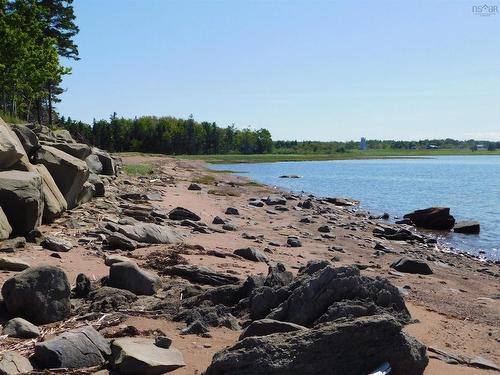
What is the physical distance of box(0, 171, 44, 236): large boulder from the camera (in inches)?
407

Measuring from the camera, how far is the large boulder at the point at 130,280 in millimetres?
8039

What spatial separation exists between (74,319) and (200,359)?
1951 millimetres

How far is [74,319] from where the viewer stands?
6742mm

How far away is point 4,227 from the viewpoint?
32.2ft

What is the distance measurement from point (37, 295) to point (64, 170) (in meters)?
8.13

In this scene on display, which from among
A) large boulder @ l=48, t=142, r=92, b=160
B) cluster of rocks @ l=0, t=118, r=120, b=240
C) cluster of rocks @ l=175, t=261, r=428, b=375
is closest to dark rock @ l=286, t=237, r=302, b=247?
cluster of rocks @ l=0, t=118, r=120, b=240

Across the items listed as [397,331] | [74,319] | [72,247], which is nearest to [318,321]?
[397,331]

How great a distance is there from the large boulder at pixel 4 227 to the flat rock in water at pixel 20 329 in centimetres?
388

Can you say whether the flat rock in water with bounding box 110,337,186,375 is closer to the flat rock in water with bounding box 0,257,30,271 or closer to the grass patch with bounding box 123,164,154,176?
the flat rock in water with bounding box 0,257,30,271

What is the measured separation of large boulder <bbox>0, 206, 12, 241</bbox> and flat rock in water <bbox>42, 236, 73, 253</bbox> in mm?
685

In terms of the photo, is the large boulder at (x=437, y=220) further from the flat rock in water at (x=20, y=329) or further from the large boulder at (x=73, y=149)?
the flat rock in water at (x=20, y=329)

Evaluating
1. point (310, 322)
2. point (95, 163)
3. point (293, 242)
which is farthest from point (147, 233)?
point (95, 163)

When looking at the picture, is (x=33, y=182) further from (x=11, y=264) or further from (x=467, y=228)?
(x=467, y=228)

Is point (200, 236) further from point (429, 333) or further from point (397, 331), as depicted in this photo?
point (397, 331)
